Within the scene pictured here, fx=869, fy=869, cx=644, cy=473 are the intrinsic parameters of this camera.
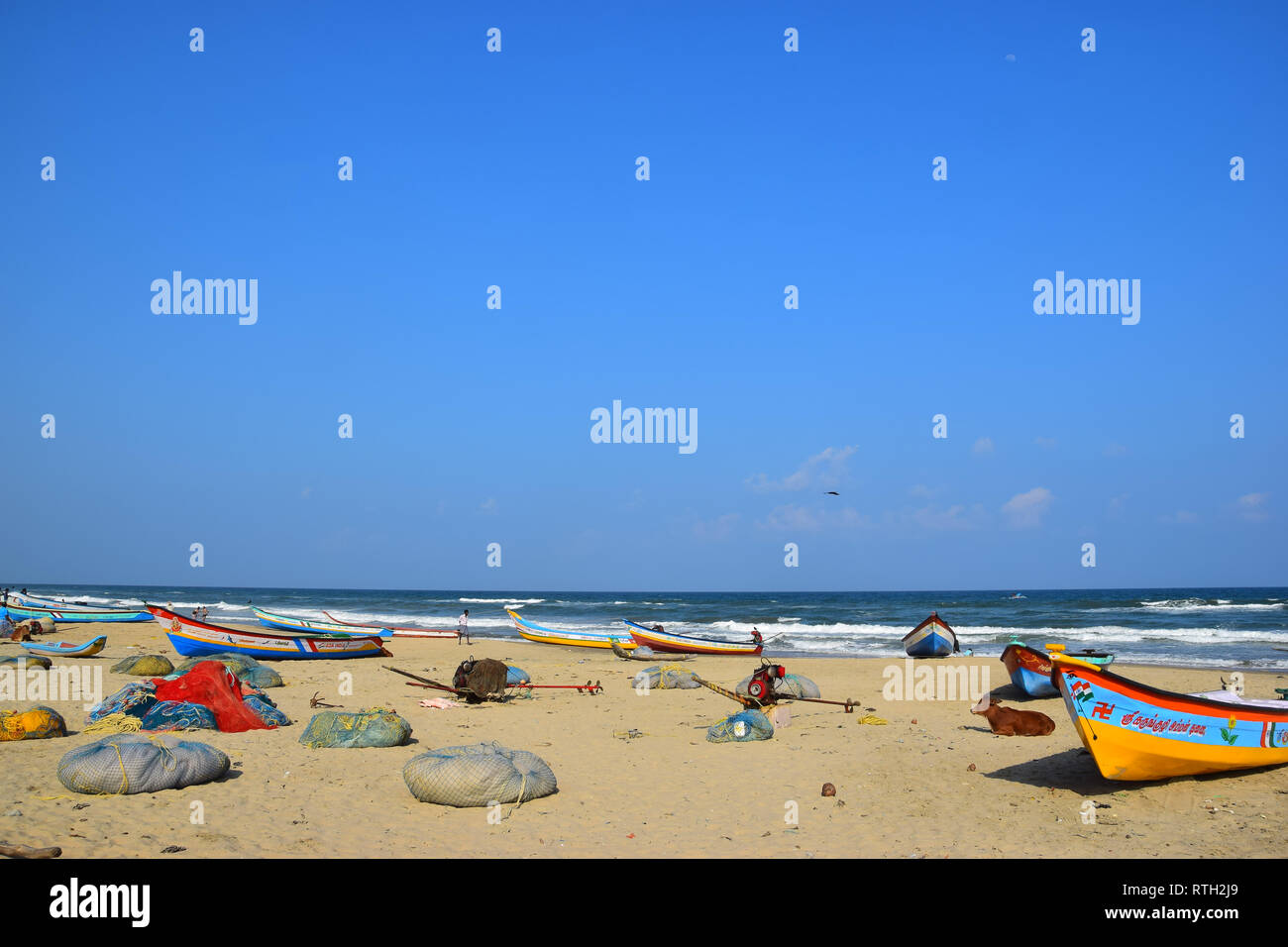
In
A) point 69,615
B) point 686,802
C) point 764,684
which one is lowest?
point 69,615

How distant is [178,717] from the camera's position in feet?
42.6

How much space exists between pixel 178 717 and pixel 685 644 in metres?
24.5

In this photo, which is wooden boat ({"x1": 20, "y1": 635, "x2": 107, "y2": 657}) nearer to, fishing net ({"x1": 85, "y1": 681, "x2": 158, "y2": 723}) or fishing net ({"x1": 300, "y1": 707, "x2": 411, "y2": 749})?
fishing net ({"x1": 85, "y1": 681, "x2": 158, "y2": 723})

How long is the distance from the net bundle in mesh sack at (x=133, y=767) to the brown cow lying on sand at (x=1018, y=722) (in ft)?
37.0

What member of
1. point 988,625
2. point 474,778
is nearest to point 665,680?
point 474,778

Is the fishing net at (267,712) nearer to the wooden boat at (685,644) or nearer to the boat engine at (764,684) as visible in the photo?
the boat engine at (764,684)

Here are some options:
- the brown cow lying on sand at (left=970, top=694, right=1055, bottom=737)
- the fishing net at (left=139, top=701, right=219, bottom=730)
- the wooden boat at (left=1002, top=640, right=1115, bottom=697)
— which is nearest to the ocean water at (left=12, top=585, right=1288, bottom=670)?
the wooden boat at (left=1002, top=640, right=1115, bottom=697)

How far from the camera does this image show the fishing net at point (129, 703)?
508 inches

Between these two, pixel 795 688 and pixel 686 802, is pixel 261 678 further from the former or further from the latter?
pixel 686 802

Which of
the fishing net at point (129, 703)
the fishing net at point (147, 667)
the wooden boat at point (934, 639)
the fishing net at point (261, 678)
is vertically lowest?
the wooden boat at point (934, 639)

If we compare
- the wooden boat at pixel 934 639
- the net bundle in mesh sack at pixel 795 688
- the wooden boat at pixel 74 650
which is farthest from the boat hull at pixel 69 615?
the wooden boat at pixel 934 639

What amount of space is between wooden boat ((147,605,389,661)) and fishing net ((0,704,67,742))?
14360 mm
